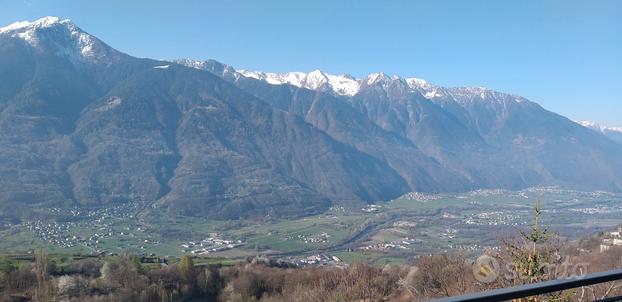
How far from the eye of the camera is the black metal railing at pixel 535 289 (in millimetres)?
2582

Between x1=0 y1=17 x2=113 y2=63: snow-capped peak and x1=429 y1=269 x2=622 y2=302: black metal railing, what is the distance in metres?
181

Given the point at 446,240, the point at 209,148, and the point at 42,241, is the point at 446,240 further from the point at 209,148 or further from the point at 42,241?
the point at 209,148

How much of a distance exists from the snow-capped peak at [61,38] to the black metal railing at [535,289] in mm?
180658

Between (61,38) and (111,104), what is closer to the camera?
(111,104)

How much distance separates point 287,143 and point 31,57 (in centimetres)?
7944

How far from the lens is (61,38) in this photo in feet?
569

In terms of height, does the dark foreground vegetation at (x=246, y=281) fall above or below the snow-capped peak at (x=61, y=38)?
below

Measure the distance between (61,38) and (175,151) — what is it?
77.4m

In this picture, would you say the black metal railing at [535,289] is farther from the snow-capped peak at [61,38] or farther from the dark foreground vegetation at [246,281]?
the snow-capped peak at [61,38]

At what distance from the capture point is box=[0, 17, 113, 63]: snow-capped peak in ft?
536
